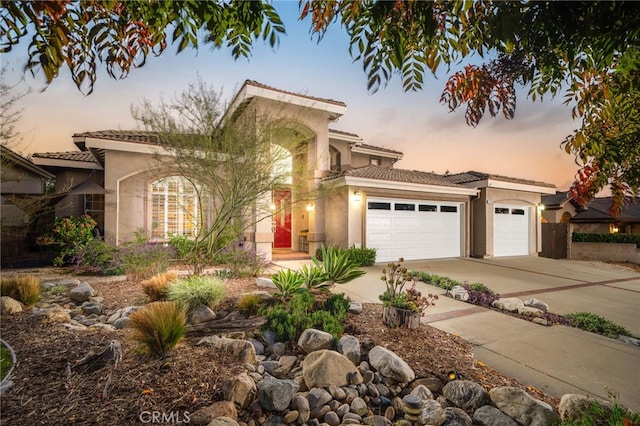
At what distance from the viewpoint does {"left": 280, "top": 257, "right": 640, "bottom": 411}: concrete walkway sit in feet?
10.7

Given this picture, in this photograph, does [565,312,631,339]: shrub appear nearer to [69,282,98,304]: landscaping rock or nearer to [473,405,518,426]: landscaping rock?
[473,405,518,426]: landscaping rock

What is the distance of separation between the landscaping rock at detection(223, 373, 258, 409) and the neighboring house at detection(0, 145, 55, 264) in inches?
352

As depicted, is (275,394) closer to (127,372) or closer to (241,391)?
(241,391)

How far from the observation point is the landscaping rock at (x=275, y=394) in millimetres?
2635

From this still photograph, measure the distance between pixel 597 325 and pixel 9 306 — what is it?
32.4 feet

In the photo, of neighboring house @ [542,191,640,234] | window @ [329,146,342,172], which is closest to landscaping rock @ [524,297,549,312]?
window @ [329,146,342,172]

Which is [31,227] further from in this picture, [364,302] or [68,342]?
[364,302]

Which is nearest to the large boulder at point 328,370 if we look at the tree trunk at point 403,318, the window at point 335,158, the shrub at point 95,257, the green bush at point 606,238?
the tree trunk at point 403,318

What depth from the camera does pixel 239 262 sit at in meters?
7.72

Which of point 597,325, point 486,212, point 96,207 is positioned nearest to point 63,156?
point 96,207

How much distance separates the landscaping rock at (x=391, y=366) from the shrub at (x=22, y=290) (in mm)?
5897

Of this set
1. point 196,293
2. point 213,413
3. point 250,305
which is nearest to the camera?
point 213,413

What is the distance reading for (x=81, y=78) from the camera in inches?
66.5

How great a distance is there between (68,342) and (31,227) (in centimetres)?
1310
